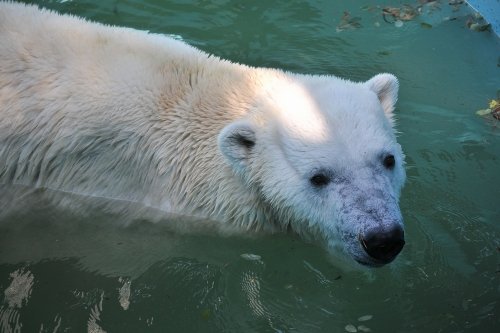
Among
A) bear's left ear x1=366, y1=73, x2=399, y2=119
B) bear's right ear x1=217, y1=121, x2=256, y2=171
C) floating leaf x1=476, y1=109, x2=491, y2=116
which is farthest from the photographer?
floating leaf x1=476, y1=109, x2=491, y2=116

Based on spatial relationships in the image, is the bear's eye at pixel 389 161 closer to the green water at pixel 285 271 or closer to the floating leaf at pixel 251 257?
the green water at pixel 285 271

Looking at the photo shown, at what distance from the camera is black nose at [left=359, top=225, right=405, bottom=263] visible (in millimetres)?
3496

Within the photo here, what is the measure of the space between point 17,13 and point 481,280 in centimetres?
381

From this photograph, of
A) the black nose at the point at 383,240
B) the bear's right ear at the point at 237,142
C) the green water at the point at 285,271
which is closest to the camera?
the black nose at the point at 383,240

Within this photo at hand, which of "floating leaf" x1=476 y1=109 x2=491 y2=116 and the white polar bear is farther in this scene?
"floating leaf" x1=476 y1=109 x2=491 y2=116

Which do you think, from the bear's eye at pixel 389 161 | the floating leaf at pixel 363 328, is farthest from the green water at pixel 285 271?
the bear's eye at pixel 389 161

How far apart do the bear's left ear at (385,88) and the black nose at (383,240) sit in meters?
1.15

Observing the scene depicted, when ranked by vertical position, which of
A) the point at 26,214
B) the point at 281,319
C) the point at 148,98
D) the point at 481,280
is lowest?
the point at 26,214

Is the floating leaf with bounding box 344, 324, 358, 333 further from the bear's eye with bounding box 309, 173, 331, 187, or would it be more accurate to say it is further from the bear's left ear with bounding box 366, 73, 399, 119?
the bear's left ear with bounding box 366, 73, 399, 119

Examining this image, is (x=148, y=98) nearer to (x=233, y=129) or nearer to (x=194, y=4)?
(x=233, y=129)

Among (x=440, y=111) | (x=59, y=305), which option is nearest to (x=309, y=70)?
(x=440, y=111)

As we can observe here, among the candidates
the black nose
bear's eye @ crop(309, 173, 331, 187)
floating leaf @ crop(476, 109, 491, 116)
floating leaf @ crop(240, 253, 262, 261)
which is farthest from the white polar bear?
floating leaf @ crop(476, 109, 491, 116)

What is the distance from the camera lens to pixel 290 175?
13.0 feet

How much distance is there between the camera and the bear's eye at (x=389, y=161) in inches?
153
